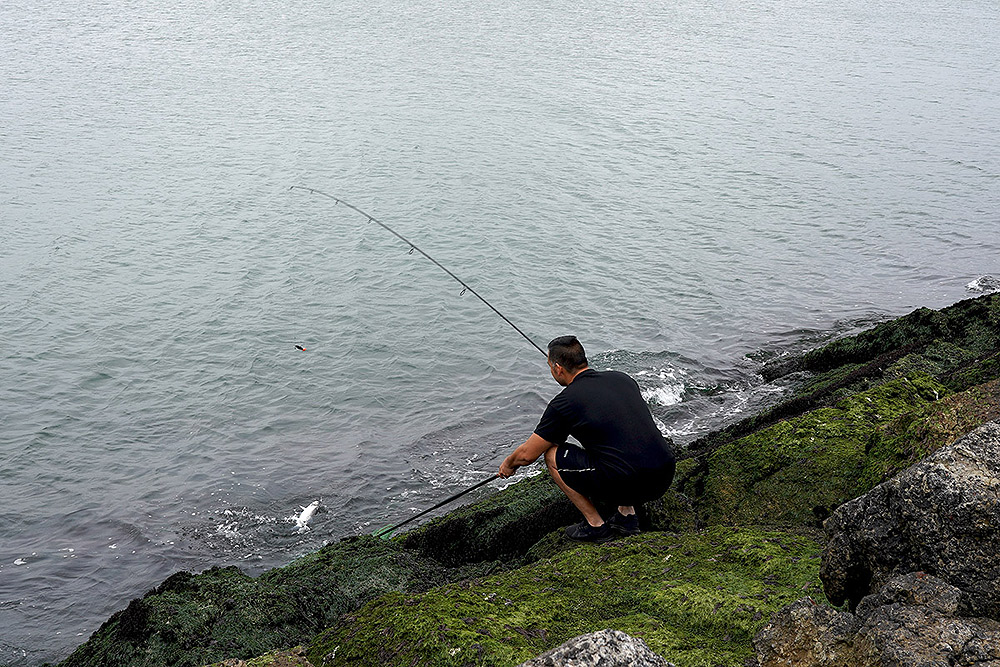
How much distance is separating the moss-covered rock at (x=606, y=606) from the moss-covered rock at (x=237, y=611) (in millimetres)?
1036

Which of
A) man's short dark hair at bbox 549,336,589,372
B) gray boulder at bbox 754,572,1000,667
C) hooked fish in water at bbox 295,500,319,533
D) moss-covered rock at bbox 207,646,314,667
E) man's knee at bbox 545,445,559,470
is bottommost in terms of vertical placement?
hooked fish in water at bbox 295,500,319,533

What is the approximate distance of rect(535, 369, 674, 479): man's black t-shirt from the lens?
199 inches

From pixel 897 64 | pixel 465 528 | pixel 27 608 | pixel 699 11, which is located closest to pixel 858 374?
pixel 465 528

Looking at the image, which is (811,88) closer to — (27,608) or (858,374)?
(858,374)

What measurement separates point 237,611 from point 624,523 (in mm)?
2390

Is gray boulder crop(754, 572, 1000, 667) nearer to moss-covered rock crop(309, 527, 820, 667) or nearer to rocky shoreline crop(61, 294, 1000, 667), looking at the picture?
rocky shoreline crop(61, 294, 1000, 667)

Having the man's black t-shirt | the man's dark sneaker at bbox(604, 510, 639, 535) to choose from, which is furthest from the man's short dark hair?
the man's dark sneaker at bbox(604, 510, 639, 535)

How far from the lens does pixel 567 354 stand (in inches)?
213

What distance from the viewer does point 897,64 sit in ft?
109

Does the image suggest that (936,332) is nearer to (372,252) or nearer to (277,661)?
(277,661)

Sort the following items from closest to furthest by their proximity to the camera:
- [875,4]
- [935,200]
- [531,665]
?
[531,665]
[935,200]
[875,4]

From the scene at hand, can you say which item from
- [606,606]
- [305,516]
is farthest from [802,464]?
[305,516]

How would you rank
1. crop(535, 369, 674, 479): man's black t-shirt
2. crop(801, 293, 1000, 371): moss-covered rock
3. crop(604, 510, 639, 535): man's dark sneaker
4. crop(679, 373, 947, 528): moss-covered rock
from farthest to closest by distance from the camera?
crop(801, 293, 1000, 371): moss-covered rock, crop(604, 510, 639, 535): man's dark sneaker, crop(535, 369, 674, 479): man's black t-shirt, crop(679, 373, 947, 528): moss-covered rock

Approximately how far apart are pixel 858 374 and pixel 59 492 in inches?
342
